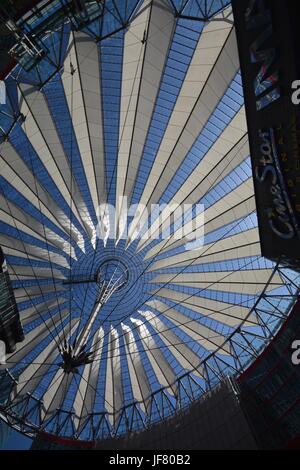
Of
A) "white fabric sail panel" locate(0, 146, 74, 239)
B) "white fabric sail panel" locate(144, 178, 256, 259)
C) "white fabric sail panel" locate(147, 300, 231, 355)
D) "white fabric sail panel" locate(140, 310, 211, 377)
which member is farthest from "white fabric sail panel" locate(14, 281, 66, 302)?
"white fabric sail panel" locate(144, 178, 256, 259)

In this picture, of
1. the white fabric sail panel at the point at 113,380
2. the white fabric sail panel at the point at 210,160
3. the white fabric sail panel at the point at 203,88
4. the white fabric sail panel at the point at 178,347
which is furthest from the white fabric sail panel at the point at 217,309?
the white fabric sail panel at the point at 203,88

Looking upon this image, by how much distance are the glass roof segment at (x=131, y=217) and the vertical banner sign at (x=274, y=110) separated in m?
2.87

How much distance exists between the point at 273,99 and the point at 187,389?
19803 mm

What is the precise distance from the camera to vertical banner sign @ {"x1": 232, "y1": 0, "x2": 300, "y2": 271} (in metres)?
11.4

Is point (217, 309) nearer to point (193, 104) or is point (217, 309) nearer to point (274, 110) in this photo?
point (193, 104)

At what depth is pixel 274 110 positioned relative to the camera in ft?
41.3

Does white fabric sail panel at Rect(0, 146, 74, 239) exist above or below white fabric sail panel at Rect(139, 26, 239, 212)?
above

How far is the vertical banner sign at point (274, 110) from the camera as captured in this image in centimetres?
1138

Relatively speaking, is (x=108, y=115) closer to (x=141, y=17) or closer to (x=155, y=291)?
(x=141, y=17)

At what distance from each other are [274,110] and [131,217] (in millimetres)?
11699

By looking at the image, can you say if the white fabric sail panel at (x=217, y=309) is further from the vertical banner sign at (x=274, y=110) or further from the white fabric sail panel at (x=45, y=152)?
the vertical banner sign at (x=274, y=110)

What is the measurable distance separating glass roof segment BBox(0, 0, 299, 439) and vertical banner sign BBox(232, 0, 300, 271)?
9.43 ft

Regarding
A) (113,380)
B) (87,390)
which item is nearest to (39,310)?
(87,390)

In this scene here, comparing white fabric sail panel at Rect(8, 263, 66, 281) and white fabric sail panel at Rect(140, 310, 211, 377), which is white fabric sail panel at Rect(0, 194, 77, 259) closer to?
white fabric sail panel at Rect(8, 263, 66, 281)
